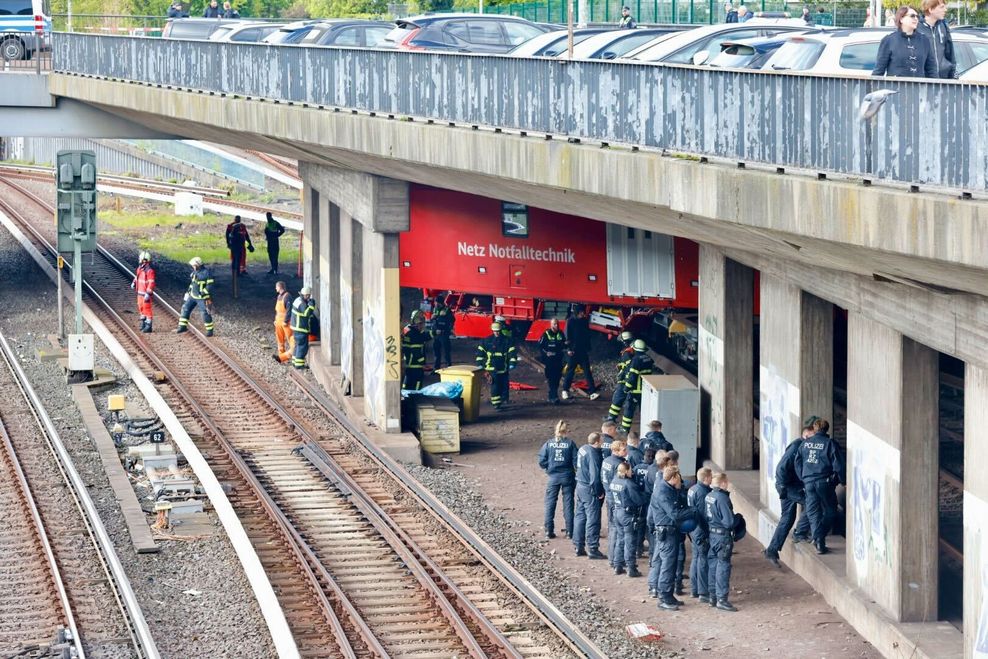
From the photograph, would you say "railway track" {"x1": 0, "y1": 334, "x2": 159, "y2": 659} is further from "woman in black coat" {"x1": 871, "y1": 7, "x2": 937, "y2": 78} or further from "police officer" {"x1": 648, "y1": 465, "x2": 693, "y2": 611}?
"woman in black coat" {"x1": 871, "y1": 7, "x2": 937, "y2": 78}

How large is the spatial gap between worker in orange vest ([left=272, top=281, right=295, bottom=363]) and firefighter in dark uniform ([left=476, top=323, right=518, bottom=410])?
16.2ft

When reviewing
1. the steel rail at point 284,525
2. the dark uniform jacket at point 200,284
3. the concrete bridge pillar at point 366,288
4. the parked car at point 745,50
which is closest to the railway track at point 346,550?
the steel rail at point 284,525

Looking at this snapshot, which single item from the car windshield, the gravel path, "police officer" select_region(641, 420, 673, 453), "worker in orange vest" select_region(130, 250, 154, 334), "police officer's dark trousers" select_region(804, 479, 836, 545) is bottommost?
the gravel path

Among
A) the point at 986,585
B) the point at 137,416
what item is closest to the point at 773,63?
the point at 986,585

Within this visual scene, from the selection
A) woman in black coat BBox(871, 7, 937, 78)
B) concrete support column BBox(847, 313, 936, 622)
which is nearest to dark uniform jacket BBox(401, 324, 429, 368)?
concrete support column BBox(847, 313, 936, 622)

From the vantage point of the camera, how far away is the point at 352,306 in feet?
90.8

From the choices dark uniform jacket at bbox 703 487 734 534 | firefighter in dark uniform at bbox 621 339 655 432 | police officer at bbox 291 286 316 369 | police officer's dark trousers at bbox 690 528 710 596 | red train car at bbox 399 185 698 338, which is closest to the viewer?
dark uniform jacket at bbox 703 487 734 534

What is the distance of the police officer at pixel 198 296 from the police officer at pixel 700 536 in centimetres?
1644

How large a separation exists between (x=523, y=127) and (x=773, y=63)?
2.98 m

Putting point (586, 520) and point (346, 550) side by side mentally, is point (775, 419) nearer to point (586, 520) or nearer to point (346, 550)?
point (586, 520)

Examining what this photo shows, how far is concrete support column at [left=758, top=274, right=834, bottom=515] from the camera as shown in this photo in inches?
716

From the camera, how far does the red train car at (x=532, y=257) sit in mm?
25703

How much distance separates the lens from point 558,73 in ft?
60.2

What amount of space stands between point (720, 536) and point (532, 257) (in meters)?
10.8
